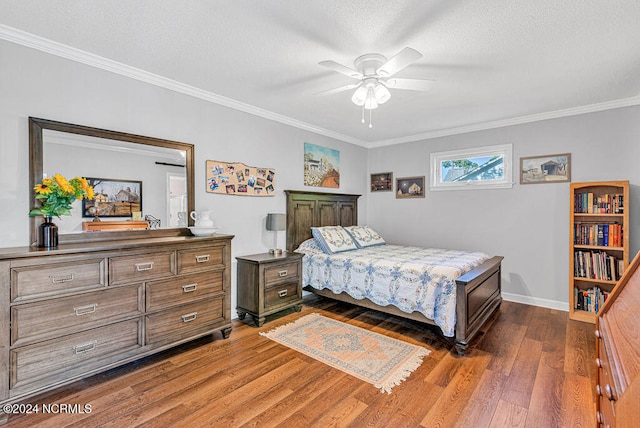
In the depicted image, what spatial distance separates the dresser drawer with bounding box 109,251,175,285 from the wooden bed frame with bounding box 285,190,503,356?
1.83 metres

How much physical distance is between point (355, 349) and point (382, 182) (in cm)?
326

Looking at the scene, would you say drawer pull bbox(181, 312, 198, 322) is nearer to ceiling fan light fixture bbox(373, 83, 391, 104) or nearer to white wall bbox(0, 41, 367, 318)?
white wall bbox(0, 41, 367, 318)

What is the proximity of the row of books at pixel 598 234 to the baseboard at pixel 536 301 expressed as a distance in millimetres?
818

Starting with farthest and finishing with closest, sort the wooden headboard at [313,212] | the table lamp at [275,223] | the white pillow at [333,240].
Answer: the wooden headboard at [313,212], the white pillow at [333,240], the table lamp at [275,223]

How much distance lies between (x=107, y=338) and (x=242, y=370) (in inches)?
39.4

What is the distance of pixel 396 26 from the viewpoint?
203 centimetres

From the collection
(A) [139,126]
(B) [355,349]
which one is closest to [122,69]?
(A) [139,126]

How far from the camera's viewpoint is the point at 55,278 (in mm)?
1996

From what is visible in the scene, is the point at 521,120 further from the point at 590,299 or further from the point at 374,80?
the point at 374,80

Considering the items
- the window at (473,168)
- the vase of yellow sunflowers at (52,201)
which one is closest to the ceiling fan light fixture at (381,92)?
the vase of yellow sunflowers at (52,201)

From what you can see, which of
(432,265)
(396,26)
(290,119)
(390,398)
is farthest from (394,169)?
(390,398)

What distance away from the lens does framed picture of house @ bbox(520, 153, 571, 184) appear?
377cm

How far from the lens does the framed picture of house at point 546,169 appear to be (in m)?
3.77

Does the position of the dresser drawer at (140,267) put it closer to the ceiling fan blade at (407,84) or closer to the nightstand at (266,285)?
the nightstand at (266,285)
